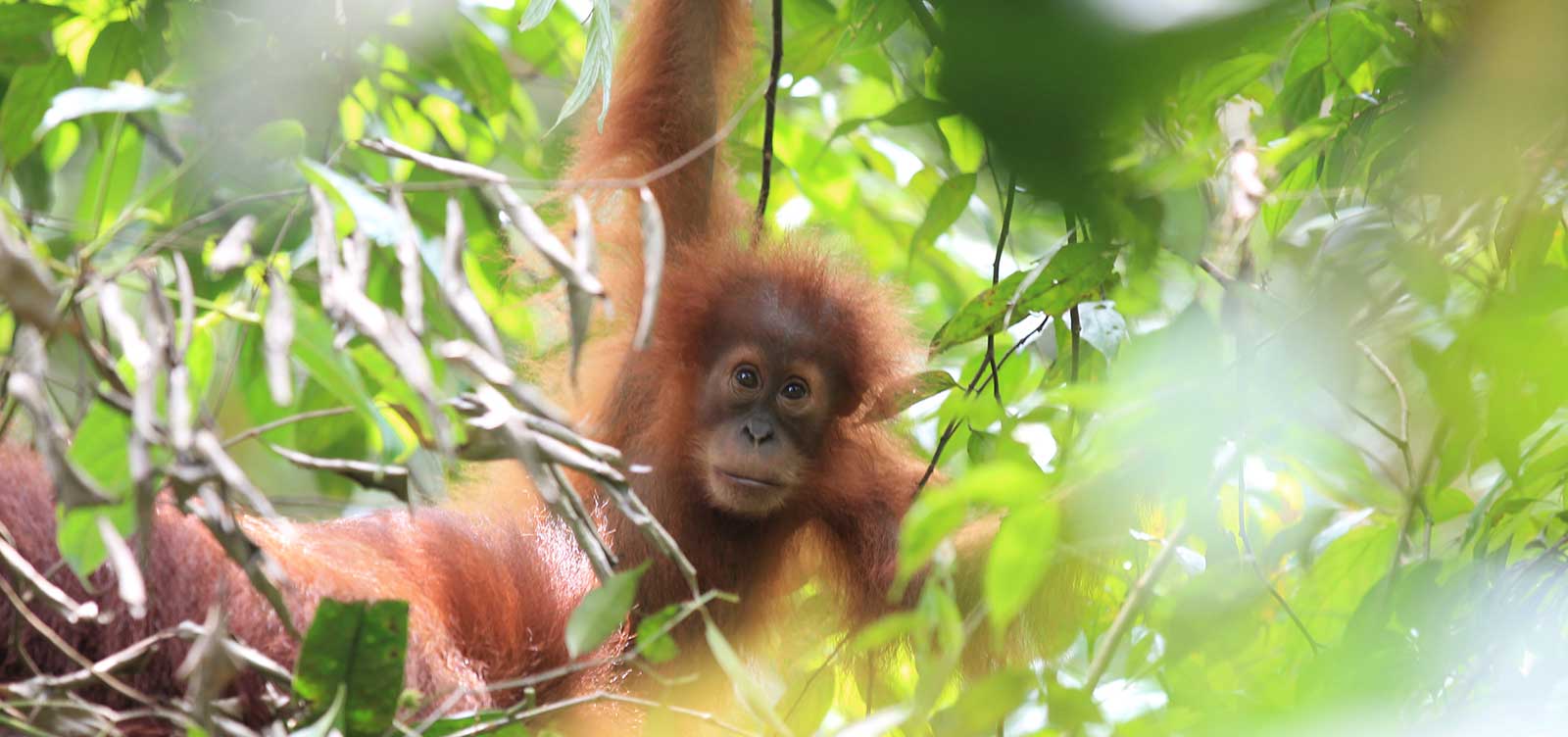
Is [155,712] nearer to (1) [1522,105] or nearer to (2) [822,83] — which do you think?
(1) [1522,105]

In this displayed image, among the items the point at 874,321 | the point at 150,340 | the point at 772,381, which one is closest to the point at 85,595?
the point at 150,340

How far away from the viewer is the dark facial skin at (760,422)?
313cm

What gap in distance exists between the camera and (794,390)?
3273mm

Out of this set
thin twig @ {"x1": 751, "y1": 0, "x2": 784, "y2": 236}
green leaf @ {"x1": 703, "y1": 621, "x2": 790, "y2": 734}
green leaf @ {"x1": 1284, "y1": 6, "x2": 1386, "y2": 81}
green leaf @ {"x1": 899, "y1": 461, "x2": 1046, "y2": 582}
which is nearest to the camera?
green leaf @ {"x1": 899, "y1": 461, "x2": 1046, "y2": 582}

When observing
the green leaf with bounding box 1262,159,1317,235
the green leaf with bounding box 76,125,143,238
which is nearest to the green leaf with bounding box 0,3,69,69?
the green leaf with bounding box 76,125,143,238

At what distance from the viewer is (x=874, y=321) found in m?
3.38

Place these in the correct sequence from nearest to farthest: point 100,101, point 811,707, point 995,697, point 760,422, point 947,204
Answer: point 995,697 → point 100,101 → point 811,707 → point 947,204 → point 760,422

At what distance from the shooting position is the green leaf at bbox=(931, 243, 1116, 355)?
1.88m

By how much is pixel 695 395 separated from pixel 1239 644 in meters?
1.93

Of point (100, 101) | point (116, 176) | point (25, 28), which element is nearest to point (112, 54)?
point (25, 28)

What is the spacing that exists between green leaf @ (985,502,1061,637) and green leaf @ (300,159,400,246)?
687mm

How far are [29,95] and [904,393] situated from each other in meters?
1.71

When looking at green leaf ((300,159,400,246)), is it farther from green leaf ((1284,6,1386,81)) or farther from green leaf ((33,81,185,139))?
green leaf ((1284,6,1386,81))

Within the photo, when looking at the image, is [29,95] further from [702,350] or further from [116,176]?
[702,350]
